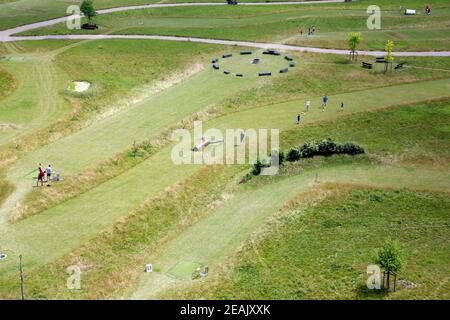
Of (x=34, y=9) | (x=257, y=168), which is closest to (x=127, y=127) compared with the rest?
(x=257, y=168)

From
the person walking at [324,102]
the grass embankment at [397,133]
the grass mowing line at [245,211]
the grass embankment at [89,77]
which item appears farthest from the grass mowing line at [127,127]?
the grass embankment at [397,133]

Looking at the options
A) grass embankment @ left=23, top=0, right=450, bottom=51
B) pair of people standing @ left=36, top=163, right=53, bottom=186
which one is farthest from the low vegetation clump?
grass embankment @ left=23, top=0, right=450, bottom=51

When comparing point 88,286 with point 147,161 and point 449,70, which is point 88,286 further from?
point 449,70

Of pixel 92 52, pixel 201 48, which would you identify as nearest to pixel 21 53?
pixel 92 52

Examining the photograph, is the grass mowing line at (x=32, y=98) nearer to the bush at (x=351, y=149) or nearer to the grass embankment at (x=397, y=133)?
the grass embankment at (x=397, y=133)

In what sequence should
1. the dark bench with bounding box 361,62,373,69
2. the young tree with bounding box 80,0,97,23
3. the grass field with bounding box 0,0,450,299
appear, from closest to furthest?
the grass field with bounding box 0,0,450,299 → the dark bench with bounding box 361,62,373,69 → the young tree with bounding box 80,0,97,23

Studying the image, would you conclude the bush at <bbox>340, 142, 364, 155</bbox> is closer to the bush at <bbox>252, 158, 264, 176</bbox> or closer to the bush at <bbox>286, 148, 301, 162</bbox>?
the bush at <bbox>286, 148, 301, 162</bbox>
